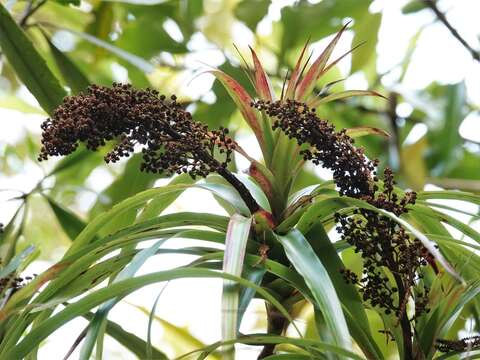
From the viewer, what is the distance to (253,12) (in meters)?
1.34

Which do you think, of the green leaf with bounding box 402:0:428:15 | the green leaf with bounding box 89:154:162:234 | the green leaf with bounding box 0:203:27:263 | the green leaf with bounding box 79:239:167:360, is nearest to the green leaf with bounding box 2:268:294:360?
the green leaf with bounding box 79:239:167:360

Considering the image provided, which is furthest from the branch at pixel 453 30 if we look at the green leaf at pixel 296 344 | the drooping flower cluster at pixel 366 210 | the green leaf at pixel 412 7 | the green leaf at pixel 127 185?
the green leaf at pixel 296 344

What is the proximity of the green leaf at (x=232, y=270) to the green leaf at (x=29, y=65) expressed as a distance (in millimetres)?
422

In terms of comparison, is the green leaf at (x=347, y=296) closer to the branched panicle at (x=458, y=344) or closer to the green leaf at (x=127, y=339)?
the branched panicle at (x=458, y=344)

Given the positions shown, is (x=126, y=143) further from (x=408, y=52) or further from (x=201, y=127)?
(x=408, y=52)

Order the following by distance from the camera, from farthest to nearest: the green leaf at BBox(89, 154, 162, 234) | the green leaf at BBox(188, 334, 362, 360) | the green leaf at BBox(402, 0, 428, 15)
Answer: the green leaf at BBox(402, 0, 428, 15) < the green leaf at BBox(89, 154, 162, 234) < the green leaf at BBox(188, 334, 362, 360)

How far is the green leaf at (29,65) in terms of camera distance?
38.8 inches

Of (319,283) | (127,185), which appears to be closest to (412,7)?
(127,185)

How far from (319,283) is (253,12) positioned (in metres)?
0.83

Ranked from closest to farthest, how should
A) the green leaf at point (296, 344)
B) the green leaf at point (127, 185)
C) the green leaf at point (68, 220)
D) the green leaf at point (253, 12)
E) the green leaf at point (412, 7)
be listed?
1. the green leaf at point (296, 344)
2. the green leaf at point (68, 220)
3. the green leaf at point (127, 185)
4. the green leaf at point (253, 12)
5. the green leaf at point (412, 7)

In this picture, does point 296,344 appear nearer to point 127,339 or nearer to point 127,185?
point 127,339

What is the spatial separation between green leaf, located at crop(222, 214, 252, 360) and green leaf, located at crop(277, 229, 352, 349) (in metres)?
0.04

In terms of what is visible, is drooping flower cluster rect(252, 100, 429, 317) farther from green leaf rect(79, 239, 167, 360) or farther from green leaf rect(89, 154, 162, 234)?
green leaf rect(89, 154, 162, 234)

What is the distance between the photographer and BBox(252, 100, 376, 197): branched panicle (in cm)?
67
